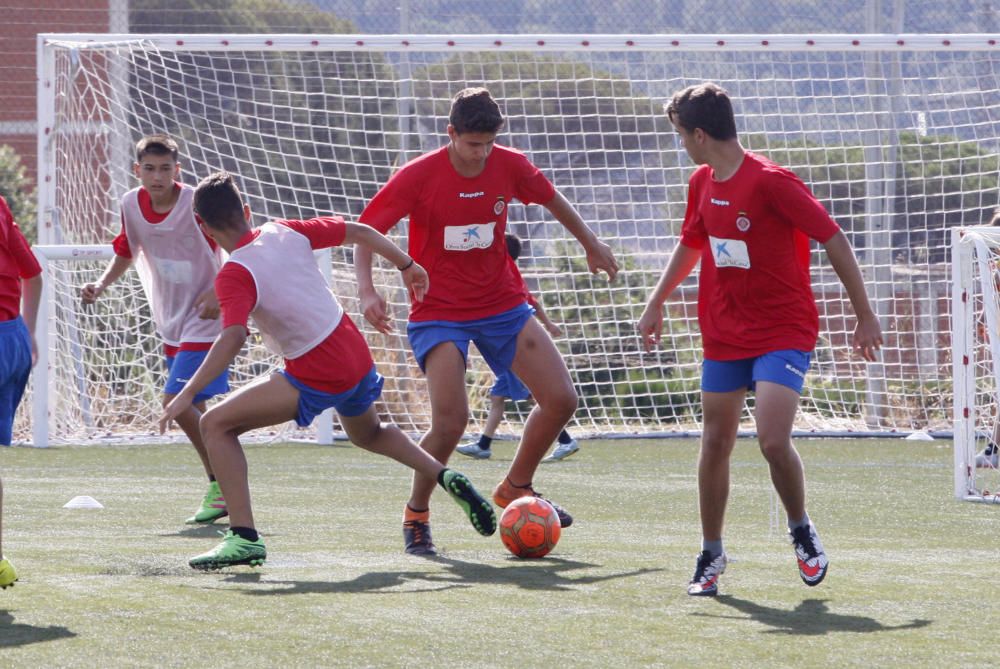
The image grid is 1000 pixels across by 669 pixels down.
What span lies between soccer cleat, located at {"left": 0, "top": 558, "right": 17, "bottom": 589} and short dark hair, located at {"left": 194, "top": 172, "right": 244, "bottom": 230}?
4.67ft

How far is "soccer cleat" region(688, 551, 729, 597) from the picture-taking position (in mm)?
4973

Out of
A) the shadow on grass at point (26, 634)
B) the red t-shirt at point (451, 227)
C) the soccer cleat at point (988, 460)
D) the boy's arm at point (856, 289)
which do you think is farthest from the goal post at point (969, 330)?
the shadow on grass at point (26, 634)

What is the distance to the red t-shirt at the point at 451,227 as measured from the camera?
609 centimetres

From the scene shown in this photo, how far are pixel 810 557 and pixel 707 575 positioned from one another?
0.34 meters

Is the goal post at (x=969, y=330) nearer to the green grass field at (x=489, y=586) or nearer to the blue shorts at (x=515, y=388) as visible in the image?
the green grass field at (x=489, y=586)

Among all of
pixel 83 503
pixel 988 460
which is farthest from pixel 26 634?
pixel 988 460

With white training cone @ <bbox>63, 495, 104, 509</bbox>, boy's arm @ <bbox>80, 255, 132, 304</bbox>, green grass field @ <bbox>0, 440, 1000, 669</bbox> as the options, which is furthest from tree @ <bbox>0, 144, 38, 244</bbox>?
boy's arm @ <bbox>80, 255, 132, 304</bbox>

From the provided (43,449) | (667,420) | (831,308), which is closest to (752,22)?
(831,308)

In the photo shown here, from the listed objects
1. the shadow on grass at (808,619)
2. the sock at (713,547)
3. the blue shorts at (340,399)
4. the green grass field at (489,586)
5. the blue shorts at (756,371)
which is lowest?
the shadow on grass at (808,619)

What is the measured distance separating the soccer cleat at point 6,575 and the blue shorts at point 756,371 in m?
2.29

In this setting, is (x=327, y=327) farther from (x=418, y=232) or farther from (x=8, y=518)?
(x=8, y=518)

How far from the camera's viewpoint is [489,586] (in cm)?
516

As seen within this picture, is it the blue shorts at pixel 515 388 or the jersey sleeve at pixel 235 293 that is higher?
the jersey sleeve at pixel 235 293

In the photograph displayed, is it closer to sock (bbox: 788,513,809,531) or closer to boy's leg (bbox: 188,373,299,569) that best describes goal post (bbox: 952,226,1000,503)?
sock (bbox: 788,513,809,531)
